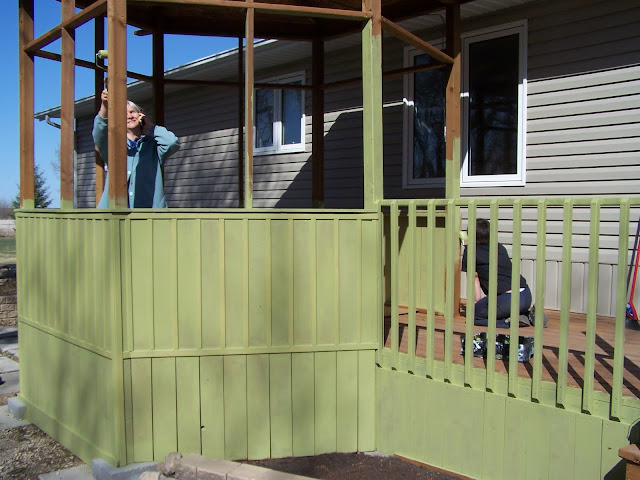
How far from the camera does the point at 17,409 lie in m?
4.45

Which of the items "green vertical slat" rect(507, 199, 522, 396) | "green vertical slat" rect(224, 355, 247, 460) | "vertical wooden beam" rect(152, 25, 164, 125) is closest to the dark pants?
"green vertical slat" rect(507, 199, 522, 396)

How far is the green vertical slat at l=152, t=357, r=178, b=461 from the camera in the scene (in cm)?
338

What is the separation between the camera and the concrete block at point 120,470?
3.27m

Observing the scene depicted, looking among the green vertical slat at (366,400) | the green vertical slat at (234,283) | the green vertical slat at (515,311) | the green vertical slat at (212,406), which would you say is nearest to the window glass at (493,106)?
the green vertical slat at (515,311)

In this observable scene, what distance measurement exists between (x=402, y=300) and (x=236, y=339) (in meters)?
2.31

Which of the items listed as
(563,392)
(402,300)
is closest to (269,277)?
(563,392)

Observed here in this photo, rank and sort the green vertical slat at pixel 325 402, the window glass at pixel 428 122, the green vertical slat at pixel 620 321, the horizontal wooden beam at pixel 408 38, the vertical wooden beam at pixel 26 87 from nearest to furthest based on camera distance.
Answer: the green vertical slat at pixel 620 321
the green vertical slat at pixel 325 402
the horizontal wooden beam at pixel 408 38
the vertical wooden beam at pixel 26 87
the window glass at pixel 428 122

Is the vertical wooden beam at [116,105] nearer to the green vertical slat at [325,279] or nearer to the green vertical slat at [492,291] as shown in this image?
the green vertical slat at [325,279]

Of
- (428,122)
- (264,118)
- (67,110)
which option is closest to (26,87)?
(67,110)

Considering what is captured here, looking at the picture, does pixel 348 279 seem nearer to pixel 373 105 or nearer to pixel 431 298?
pixel 431 298

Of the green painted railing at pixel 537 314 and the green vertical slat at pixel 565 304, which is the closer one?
the green painted railing at pixel 537 314

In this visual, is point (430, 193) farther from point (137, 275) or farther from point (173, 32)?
point (137, 275)

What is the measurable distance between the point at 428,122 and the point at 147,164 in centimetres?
371

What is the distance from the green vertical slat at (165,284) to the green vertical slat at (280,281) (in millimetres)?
566
